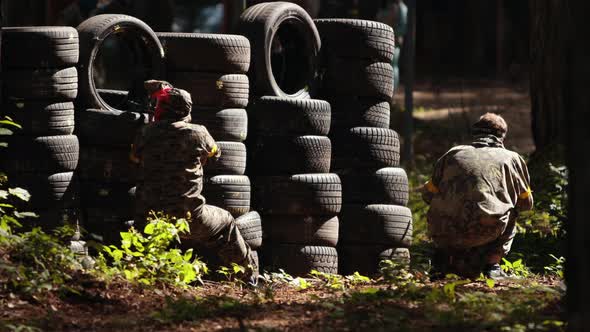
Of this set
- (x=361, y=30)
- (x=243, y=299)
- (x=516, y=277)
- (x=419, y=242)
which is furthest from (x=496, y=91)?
(x=243, y=299)

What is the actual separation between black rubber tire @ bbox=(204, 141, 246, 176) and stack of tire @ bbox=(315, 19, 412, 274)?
1344 millimetres

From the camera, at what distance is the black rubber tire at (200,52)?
385 inches

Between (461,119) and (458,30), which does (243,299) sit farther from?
(458,30)

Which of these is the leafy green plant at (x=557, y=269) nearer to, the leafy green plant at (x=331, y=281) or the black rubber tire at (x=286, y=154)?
the leafy green plant at (x=331, y=281)

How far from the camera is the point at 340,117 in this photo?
36.1 ft

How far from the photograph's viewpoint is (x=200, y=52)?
32.1ft

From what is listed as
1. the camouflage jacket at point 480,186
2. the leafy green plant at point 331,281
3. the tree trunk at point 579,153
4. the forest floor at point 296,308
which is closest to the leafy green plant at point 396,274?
the forest floor at point 296,308

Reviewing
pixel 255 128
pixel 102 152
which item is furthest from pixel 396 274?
pixel 102 152

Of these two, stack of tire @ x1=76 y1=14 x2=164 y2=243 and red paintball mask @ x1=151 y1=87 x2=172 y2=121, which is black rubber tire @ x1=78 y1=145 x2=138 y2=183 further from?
red paintball mask @ x1=151 y1=87 x2=172 y2=121

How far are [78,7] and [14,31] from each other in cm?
1059

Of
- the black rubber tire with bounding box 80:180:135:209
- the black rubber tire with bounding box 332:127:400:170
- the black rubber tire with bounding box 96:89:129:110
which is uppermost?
the black rubber tire with bounding box 96:89:129:110

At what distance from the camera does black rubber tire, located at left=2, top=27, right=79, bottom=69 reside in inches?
356

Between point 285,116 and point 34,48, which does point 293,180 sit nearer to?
point 285,116

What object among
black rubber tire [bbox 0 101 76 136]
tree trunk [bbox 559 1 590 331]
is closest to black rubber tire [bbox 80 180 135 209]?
black rubber tire [bbox 0 101 76 136]
